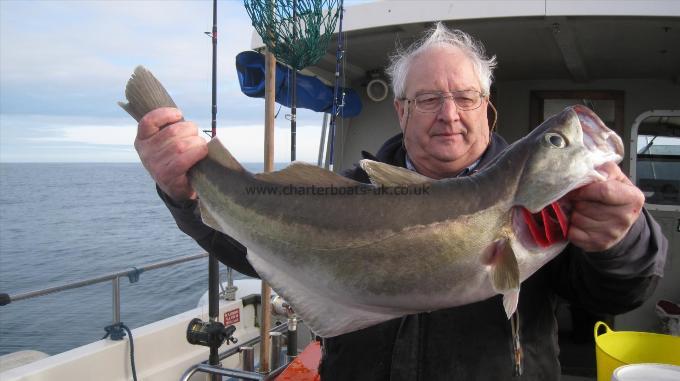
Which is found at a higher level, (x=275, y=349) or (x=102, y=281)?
(x=102, y=281)

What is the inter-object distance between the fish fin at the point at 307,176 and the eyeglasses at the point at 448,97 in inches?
33.0

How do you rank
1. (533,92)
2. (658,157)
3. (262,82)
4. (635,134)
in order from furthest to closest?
(533,92)
(635,134)
(658,157)
(262,82)

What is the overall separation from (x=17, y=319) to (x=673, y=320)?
52.9 ft

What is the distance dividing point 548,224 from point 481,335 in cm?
65

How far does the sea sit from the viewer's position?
14.5 meters

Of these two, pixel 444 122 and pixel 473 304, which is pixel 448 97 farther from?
pixel 473 304

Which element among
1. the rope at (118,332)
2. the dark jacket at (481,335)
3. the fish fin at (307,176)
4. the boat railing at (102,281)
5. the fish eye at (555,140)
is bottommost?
the rope at (118,332)

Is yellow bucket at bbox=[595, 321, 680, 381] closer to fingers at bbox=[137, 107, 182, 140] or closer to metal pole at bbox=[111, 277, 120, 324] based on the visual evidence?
fingers at bbox=[137, 107, 182, 140]

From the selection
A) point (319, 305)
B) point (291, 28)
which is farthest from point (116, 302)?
point (319, 305)

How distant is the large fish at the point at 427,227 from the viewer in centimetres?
188

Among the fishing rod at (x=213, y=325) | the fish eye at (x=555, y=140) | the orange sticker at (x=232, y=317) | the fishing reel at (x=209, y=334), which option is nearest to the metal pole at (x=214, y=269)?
the fishing rod at (x=213, y=325)

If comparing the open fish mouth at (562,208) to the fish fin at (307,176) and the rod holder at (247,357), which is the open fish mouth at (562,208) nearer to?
the fish fin at (307,176)

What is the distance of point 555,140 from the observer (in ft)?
6.15

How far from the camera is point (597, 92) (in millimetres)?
8305
